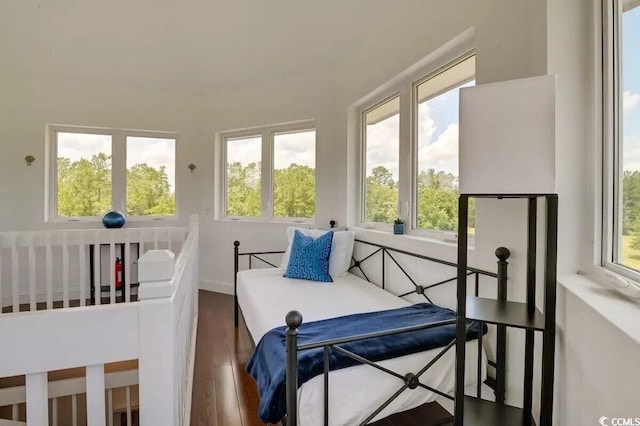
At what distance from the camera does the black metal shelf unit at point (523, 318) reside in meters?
1.05

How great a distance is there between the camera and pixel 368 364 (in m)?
1.30

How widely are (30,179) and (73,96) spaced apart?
41.2 inches

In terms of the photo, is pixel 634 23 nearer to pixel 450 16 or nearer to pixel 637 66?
pixel 637 66

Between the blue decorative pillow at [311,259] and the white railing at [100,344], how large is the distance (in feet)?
5.86

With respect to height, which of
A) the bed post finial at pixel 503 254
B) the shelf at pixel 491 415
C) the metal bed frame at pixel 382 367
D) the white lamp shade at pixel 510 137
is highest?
the white lamp shade at pixel 510 137

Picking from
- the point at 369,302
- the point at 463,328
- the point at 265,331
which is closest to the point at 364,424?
the point at 463,328

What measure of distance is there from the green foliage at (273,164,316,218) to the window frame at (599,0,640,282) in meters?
2.70

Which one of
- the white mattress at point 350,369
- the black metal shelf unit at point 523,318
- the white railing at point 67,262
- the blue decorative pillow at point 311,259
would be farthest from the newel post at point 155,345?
the white railing at point 67,262

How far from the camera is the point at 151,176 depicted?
4.06 metres

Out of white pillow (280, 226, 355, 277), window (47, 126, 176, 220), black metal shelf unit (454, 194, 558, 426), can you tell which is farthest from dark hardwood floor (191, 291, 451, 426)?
window (47, 126, 176, 220)

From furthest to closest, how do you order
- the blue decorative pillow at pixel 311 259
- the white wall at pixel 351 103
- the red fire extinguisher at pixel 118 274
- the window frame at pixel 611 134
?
1. the red fire extinguisher at pixel 118 274
2. the blue decorative pillow at pixel 311 259
3. the white wall at pixel 351 103
4. the window frame at pixel 611 134

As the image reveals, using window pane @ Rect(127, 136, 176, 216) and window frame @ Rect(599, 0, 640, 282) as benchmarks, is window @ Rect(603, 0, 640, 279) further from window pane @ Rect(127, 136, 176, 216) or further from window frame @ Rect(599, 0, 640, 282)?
window pane @ Rect(127, 136, 176, 216)

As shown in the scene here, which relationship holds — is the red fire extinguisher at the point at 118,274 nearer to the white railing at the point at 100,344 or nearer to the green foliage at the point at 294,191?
the green foliage at the point at 294,191

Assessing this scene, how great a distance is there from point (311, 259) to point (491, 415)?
1.68 m
